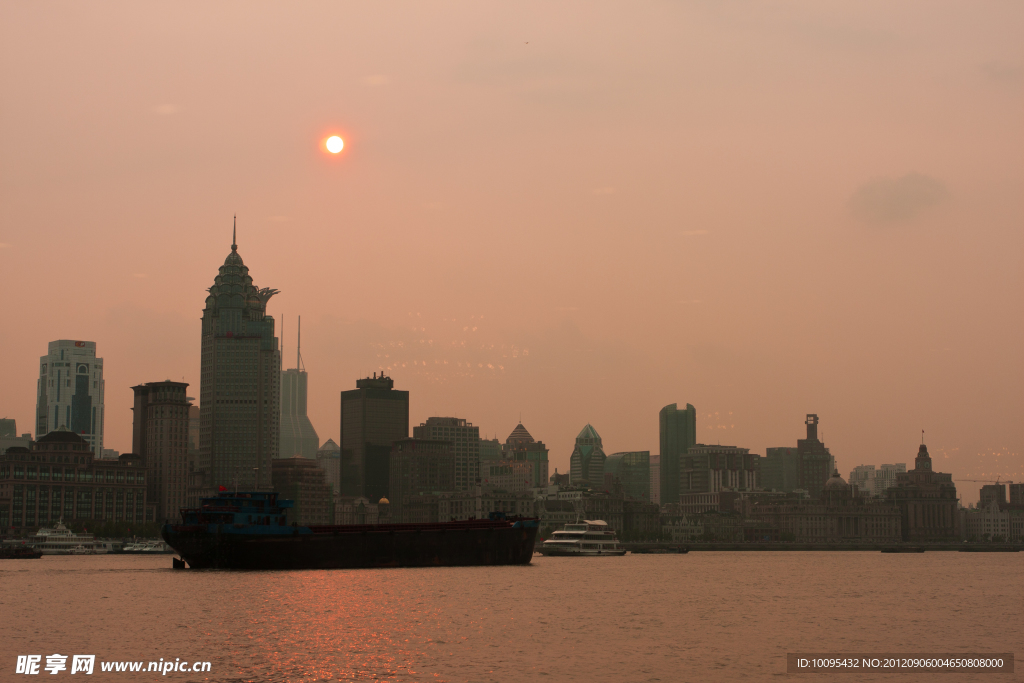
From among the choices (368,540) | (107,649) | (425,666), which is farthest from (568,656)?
(368,540)

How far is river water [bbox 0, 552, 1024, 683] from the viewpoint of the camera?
60.1 m

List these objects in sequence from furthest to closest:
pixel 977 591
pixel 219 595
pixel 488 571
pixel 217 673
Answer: pixel 488 571, pixel 977 591, pixel 219 595, pixel 217 673

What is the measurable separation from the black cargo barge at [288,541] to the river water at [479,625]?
8077mm

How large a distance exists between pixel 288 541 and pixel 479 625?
202ft

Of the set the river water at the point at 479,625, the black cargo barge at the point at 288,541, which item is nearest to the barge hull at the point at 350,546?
the black cargo barge at the point at 288,541

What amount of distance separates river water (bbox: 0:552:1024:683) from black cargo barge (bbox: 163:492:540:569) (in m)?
8.08

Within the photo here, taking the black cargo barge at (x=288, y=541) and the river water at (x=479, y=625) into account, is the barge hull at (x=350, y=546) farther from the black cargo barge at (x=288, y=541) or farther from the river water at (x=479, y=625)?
the river water at (x=479, y=625)

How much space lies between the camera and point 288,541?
135m

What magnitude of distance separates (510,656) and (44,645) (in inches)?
1026

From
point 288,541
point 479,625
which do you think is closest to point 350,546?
point 288,541

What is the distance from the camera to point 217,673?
188ft

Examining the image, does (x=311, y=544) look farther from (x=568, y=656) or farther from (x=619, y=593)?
(x=568, y=656)

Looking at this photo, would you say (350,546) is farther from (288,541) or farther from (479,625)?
(479,625)

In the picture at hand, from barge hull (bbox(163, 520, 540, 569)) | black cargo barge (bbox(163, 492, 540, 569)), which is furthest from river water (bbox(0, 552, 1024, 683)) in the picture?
black cargo barge (bbox(163, 492, 540, 569))
